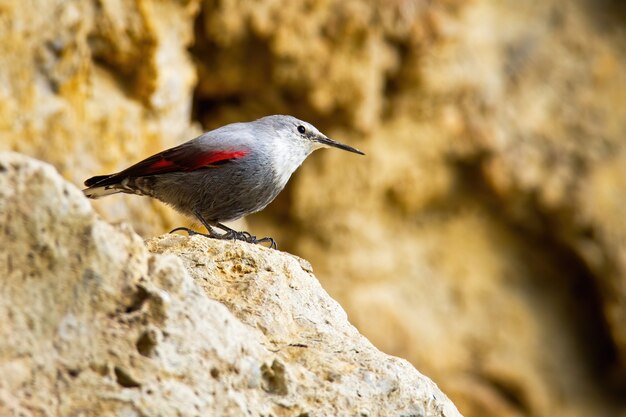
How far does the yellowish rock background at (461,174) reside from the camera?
8.71 metres

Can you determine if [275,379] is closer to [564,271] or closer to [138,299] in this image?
[138,299]

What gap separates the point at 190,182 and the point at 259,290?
168 cm

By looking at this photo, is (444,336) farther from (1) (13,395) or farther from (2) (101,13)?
(1) (13,395)

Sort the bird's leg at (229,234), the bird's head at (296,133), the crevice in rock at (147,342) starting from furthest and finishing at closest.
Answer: the bird's head at (296,133) < the bird's leg at (229,234) < the crevice in rock at (147,342)

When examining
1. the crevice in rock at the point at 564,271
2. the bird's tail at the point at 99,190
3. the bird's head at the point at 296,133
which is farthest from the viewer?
→ the crevice in rock at the point at 564,271

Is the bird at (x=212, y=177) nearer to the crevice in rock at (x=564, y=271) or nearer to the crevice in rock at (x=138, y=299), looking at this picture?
the crevice in rock at (x=138, y=299)

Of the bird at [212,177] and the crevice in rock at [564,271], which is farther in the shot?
the crevice in rock at [564,271]

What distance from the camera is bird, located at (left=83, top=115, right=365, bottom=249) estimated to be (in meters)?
4.93

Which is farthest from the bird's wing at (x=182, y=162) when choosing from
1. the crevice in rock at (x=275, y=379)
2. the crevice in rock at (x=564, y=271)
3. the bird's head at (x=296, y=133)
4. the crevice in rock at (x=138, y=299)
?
the crevice in rock at (x=564, y=271)

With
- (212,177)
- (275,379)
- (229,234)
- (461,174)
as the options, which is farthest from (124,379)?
(461,174)

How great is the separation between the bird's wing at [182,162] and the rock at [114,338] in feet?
6.73

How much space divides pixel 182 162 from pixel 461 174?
5.36 m

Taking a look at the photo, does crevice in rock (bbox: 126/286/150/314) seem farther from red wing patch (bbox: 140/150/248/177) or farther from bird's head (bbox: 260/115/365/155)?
bird's head (bbox: 260/115/365/155)

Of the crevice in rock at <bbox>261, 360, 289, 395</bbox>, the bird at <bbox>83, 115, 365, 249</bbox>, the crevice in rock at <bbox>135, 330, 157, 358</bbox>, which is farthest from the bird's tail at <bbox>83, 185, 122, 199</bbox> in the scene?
the crevice in rock at <bbox>135, 330, 157, 358</bbox>
